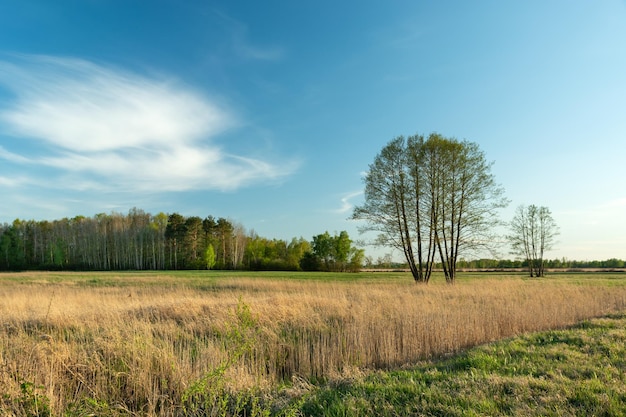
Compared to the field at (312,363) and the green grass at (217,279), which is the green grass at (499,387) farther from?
Result: the green grass at (217,279)

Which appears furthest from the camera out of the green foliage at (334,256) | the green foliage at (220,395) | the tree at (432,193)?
the green foliage at (334,256)

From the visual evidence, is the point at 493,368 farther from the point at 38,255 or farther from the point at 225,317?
the point at 38,255

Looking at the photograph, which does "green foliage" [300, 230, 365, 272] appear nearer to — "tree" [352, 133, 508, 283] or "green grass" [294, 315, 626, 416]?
"tree" [352, 133, 508, 283]

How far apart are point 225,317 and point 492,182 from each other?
20.4m

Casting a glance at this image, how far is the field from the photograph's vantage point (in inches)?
171

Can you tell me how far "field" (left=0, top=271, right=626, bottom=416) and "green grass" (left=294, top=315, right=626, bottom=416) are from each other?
0.9 inches

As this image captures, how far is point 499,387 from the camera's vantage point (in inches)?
183

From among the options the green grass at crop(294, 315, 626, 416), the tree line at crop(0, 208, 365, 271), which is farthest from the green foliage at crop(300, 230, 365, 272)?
the green grass at crop(294, 315, 626, 416)

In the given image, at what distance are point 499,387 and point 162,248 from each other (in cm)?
8327

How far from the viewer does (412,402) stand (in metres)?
4.33

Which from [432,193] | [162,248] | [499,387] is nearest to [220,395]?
[499,387]

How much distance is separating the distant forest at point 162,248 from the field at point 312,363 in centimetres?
5944

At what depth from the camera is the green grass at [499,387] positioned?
4051 mm

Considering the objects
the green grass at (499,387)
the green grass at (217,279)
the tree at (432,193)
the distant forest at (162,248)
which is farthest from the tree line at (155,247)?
the green grass at (499,387)
